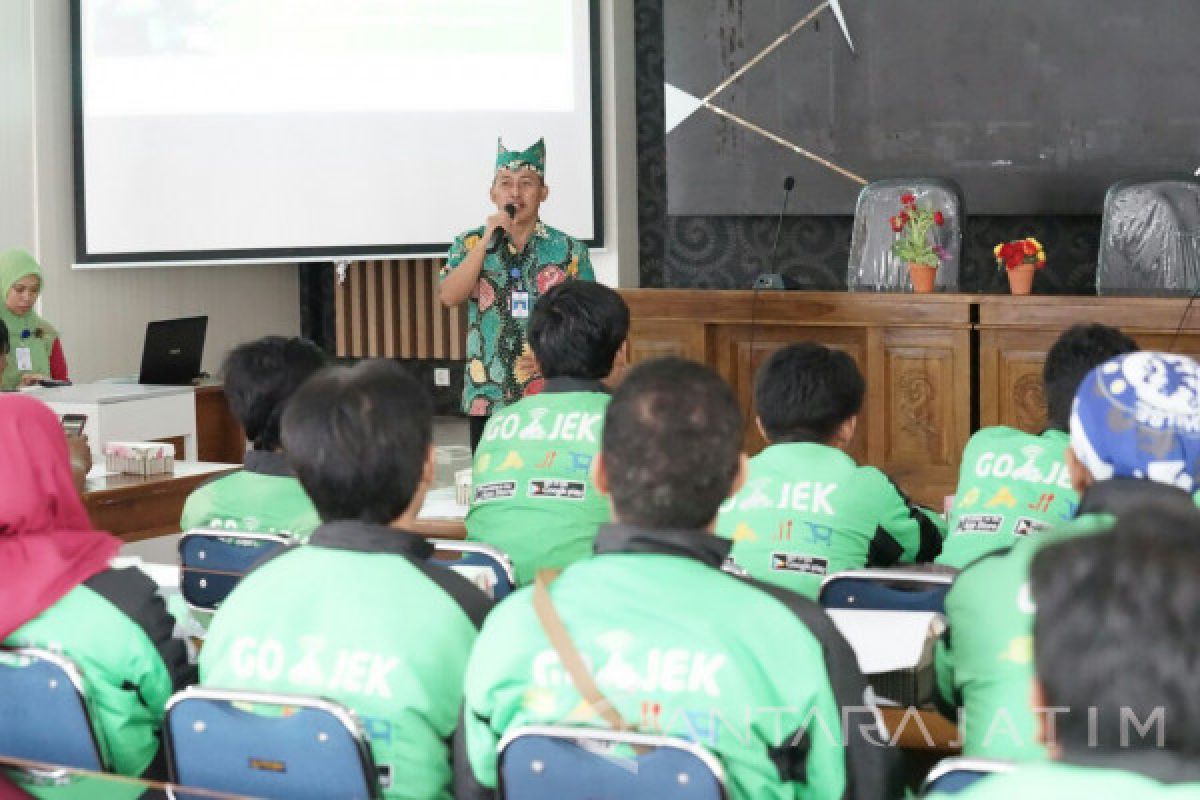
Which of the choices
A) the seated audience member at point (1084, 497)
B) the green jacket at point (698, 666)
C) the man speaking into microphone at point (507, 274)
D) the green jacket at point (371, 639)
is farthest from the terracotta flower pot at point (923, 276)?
the green jacket at point (698, 666)

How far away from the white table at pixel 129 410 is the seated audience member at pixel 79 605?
281 centimetres

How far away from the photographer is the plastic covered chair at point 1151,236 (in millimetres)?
6230

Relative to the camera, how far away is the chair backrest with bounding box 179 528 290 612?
287 centimetres

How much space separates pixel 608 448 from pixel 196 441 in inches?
173

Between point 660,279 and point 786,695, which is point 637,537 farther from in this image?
point 660,279

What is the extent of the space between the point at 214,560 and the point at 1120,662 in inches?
81.4

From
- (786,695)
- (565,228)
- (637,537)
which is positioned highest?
(565,228)

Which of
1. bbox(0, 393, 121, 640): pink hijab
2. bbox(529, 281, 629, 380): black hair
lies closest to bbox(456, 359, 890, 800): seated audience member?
bbox(0, 393, 121, 640): pink hijab

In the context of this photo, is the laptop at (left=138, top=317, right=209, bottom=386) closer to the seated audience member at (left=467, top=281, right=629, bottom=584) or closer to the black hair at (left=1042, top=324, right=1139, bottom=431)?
the seated audience member at (left=467, top=281, right=629, bottom=584)

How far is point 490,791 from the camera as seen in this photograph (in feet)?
6.22

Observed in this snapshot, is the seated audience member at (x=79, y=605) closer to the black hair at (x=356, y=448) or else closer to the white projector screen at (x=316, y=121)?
the black hair at (x=356, y=448)

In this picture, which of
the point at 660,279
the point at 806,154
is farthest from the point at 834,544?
the point at 660,279

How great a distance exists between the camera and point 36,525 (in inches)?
90.4

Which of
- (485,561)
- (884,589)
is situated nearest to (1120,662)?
(884,589)
